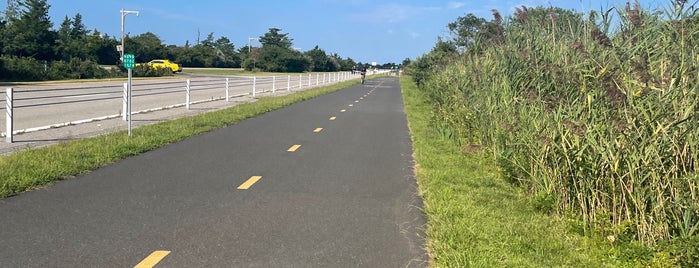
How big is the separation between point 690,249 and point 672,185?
0.87m

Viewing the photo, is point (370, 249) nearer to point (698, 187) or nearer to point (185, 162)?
point (698, 187)

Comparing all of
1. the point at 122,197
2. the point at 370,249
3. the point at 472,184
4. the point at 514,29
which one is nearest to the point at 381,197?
the point at 472,184

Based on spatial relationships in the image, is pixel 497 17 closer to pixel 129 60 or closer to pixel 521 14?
pixel 521 14

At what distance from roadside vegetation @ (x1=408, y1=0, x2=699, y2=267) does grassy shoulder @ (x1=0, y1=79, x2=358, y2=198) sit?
482 cm

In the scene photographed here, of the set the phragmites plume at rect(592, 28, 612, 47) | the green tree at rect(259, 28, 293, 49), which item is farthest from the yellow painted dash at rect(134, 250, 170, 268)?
the green tree at rect(259, 28, 293, 49)

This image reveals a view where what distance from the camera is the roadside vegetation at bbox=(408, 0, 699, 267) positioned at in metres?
5.36

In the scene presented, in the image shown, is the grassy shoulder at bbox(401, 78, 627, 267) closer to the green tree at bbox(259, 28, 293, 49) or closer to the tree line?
the tree line


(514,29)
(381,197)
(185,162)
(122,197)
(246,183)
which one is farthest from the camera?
(514,29)

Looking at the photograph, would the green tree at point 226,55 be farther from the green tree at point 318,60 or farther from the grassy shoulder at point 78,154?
the grassy shoulder at point 78,154

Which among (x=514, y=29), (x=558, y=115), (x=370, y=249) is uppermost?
(x=514, y=29)

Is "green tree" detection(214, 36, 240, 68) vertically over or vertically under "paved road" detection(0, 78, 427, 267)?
over

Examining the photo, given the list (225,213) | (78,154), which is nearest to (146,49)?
(78,154)

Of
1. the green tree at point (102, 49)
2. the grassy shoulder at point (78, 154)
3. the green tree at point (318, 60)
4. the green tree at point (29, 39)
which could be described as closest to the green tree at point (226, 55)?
the green tree at point (318, 60)

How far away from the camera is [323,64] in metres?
127
